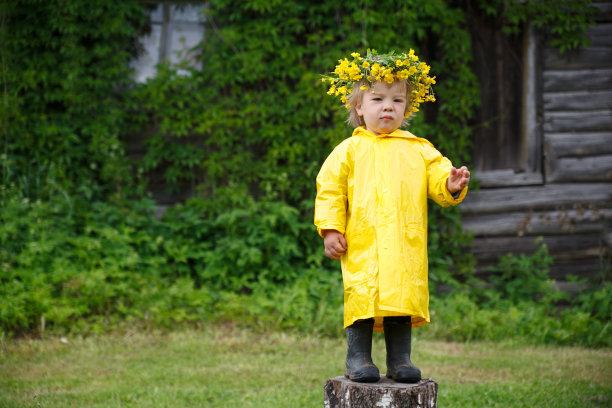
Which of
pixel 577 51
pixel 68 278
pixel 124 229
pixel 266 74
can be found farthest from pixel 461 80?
pixel 68 278

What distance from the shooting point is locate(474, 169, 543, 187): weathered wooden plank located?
723 centimetres

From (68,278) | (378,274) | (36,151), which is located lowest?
(68,278)

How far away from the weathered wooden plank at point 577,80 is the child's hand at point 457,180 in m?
4.85

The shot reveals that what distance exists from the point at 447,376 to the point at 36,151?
4799 millimetres

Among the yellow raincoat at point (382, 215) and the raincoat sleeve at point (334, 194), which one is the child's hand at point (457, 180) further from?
the raincoat sleeve at point (334, 194)

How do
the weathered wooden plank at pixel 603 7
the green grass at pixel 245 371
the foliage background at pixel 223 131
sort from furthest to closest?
the weathered wooden plank at pixel 603 7, the foliage background at pixel 223 131, the green grass at pixel 245 371

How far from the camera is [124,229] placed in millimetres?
6480

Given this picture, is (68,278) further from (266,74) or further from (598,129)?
(598,129)

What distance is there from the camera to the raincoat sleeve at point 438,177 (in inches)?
120

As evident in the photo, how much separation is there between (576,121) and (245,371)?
4772 millimetres

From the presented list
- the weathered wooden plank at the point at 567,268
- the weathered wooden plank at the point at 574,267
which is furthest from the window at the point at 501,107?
the weathered wooden plank at the point at 574,267

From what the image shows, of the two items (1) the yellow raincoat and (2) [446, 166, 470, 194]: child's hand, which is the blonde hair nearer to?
(1) the yellow raincoat

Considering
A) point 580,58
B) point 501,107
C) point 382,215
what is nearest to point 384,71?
point 382,215

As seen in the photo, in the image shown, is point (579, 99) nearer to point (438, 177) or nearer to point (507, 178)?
point (507, 178)
